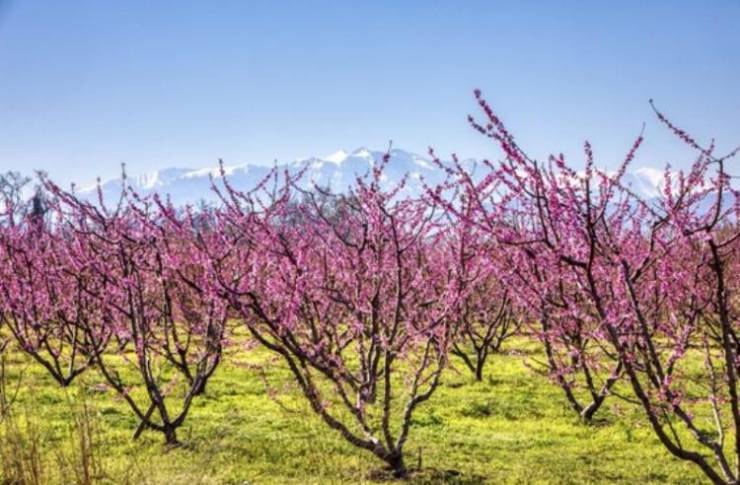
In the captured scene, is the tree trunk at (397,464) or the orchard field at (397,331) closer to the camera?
the orchard field at (397,331)

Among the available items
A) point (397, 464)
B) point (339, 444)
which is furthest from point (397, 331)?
point (397, 464)

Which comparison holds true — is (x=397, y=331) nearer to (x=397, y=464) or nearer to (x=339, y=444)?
(x=339, y=444)

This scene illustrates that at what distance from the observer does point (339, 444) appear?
32.6 feet

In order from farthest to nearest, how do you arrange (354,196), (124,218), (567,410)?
1. (567,410)
2. (124,218)
3. (354,196)

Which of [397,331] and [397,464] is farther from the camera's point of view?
[397,331]

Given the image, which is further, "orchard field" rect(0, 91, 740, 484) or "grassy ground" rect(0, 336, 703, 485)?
"grassy ground" rect(0, 336, 703, 485)

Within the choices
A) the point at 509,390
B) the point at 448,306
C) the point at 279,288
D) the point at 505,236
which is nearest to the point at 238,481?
the point at 279,288

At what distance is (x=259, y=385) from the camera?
14914 mm

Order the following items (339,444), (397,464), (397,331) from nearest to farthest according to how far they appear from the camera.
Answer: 1. (397,464)
2. (339,444)
3. (397,331)

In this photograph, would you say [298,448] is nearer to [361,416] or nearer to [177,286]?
[361,416]

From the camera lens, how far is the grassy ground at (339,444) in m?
8.38

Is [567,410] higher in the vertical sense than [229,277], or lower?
lower

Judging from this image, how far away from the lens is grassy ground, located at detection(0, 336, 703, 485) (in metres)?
8.38

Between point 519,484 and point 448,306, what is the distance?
7.28 ft
